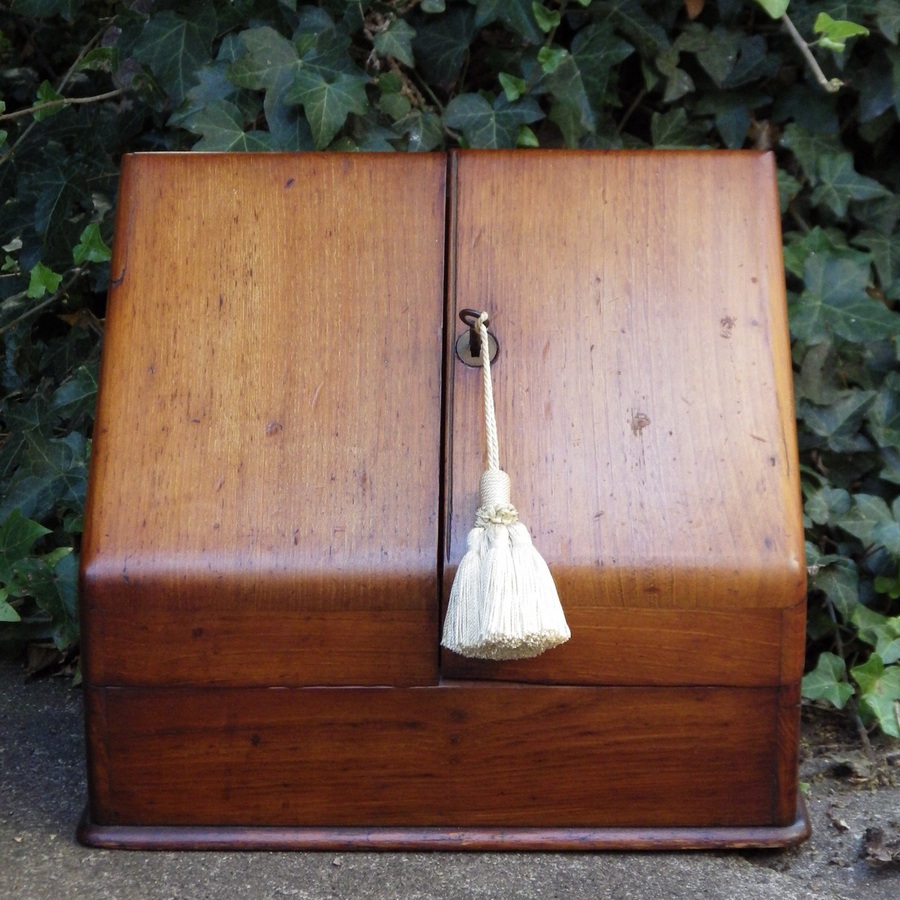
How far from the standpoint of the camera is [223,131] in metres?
1.75

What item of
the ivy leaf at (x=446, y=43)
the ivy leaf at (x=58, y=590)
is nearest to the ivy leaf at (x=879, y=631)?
the ivy leaf at (x=446, y=43)

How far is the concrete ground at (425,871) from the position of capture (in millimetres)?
1228

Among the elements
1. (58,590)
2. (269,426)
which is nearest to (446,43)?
(269,426)

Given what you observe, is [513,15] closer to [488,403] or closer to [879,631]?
[488,403]

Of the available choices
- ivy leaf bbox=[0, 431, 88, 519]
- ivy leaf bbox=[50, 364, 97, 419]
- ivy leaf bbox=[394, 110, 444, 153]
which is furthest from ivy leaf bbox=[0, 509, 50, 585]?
ivy leaf bbox=[394, 110, 444, 153]

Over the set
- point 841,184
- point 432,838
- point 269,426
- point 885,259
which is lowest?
point 432,838

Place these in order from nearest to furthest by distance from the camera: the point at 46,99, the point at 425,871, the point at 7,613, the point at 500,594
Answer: the point at 500,594
the point at 425,871
the point at 7,613
the point at 46,99

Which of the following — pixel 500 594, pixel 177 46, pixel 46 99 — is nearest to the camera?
pixel 500 594

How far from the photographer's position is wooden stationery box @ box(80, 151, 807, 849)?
1.28 metres

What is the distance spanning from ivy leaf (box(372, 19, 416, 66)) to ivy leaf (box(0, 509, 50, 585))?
955mm

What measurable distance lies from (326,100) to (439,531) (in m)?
0.80

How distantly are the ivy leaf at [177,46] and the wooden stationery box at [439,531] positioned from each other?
2.00 feet

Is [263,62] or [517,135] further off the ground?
[263,62]

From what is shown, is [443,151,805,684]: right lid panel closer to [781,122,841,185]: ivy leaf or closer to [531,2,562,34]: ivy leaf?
[531,2,562,34]: ivy leaf
